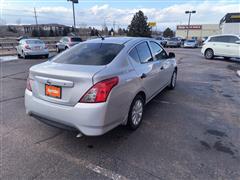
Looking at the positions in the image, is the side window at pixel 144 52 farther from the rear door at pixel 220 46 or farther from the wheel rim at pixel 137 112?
the rear door at pixel 220 46

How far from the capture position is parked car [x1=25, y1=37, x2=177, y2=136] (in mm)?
2459

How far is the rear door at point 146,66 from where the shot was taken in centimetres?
333

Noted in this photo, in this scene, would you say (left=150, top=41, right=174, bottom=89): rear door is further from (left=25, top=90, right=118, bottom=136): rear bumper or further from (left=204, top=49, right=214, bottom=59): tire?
(left=204, top=49, right=214, bottom=59): tire

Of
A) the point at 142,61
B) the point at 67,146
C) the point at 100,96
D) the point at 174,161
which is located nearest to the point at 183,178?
the point at 174,161

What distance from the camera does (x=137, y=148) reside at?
289 cm

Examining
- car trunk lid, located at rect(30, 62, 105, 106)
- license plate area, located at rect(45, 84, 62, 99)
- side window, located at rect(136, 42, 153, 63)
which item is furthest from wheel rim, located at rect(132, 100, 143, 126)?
license plate area, located at rect(45, 84, 62, 99)

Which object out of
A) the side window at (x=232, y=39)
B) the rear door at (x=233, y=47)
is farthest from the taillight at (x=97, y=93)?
the side window at (x=232, y=39)

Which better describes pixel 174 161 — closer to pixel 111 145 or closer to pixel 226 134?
pixel 111 145

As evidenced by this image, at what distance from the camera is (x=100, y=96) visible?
8.04ft

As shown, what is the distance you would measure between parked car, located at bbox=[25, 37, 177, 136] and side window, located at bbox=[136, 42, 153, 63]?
23mm

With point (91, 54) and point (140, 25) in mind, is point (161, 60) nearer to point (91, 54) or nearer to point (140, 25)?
point (91, 54)

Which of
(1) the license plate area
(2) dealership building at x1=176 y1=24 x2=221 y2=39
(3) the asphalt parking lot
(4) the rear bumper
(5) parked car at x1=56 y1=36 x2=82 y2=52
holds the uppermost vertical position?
(2) dealership building at x1=176 y1=24 x2=221 y2=39

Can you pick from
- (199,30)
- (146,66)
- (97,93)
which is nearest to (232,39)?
(146,66)

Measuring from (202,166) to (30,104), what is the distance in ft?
8.82
